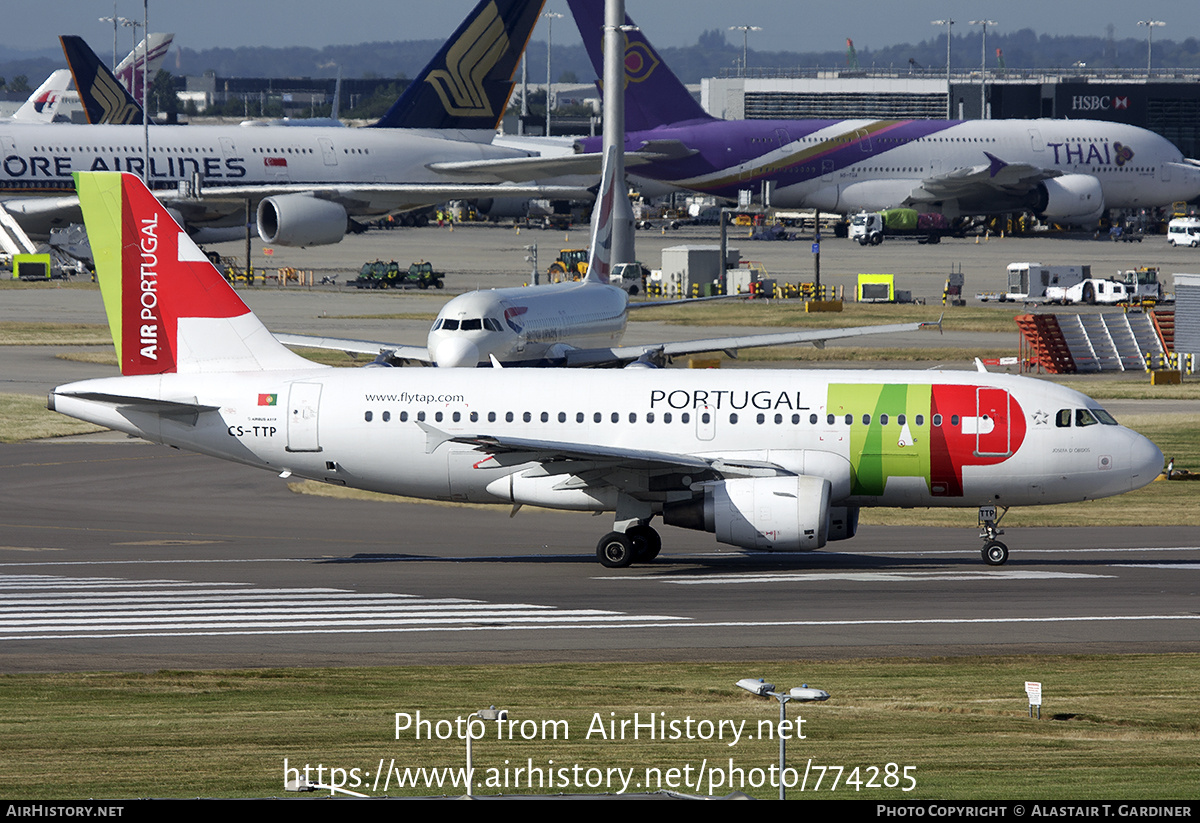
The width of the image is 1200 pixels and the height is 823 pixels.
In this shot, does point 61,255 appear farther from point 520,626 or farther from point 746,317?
point 520,626

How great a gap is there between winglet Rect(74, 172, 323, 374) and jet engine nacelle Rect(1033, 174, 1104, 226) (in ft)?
396

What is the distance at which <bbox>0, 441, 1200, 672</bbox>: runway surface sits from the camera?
23.8 m

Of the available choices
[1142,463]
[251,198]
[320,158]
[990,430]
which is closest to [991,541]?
[990,430]

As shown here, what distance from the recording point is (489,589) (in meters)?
29.1

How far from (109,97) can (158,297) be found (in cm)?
12565

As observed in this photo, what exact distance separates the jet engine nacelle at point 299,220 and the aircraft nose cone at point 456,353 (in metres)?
44.1

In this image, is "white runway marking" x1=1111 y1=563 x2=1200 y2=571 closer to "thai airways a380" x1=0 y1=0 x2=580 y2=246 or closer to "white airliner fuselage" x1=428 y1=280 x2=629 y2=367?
"white airliner fuselage" x1=428 y1=280 x2=629 y2=367

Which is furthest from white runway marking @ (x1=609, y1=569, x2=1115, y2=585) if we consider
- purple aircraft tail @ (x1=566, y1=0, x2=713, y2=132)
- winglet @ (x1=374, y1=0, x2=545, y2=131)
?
purple aircraft tail @ (x1=566, y1=0, x2=713, y2=132)

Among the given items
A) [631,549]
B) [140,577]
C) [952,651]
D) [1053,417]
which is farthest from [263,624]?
[1053,417]

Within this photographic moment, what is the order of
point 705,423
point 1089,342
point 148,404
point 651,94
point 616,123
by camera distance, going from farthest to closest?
1. point 651,94
2. point 1089,342
3. point 616,123
4. point 148,404
5. point 705,423

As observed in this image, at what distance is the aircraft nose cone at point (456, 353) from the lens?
4816 cm

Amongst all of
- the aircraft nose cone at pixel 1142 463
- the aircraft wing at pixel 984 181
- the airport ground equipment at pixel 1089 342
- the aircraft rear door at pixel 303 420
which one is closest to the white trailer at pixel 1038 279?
the airport ground equipment at pixel 1089 342

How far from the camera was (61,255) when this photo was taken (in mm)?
105312

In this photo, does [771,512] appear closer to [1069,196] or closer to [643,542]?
[643,542]
